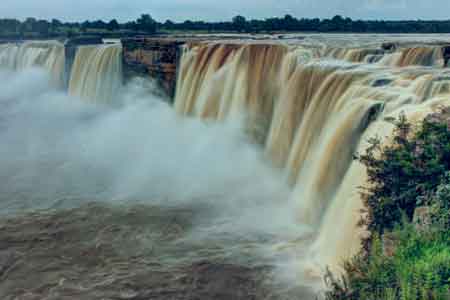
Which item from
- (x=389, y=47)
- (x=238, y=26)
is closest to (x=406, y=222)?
(x=389, y=47)

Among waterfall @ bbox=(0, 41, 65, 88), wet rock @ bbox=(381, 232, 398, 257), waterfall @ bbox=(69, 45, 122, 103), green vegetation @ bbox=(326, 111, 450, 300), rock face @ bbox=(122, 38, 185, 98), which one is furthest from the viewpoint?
waterfall @ bbox=(0, 41, 65, 88)

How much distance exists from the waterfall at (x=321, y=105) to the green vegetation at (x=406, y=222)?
485 millimetres

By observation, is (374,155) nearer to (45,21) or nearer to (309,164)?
(309,164)

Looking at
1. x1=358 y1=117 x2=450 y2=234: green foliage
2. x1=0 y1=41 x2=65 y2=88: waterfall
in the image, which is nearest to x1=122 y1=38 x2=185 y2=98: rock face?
x1=0 y1=41 x2=65 y2=88: waterfall

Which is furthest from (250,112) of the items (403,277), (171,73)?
(403,277)

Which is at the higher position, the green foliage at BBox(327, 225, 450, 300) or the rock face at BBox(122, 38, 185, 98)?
the rock face at BBox(122, 38, 185, 98)

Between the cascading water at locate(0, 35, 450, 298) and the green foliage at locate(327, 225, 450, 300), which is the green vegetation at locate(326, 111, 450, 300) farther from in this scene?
the cascading water at locate(0, 35, 450, 298)

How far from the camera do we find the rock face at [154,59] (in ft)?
70.3

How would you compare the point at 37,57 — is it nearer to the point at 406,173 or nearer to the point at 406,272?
the point at 406,173

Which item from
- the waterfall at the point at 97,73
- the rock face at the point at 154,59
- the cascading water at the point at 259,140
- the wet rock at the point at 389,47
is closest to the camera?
the cascading water at the point at 259,140

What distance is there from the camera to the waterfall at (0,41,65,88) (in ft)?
106

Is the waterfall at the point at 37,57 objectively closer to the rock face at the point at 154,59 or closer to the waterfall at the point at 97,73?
the waterfall at the point at 97,73

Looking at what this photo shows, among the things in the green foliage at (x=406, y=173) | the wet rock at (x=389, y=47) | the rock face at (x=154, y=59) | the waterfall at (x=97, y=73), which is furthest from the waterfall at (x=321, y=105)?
the waterfall at (x=97, y=73)

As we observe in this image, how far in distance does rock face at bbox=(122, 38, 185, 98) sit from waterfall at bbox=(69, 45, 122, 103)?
1261mm
